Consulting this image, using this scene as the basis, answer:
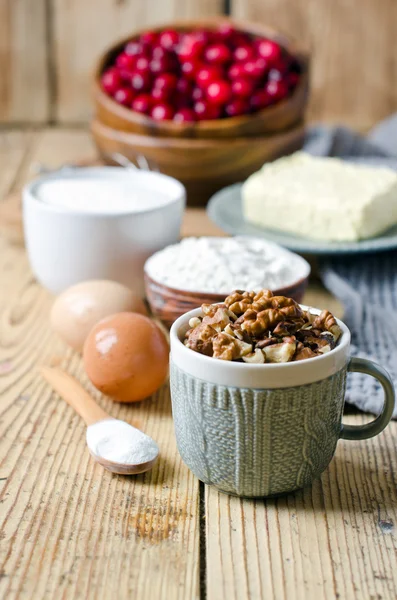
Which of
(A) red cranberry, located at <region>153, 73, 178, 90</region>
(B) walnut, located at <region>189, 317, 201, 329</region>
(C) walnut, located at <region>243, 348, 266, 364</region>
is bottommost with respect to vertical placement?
(A) red cranberry, located at <region>153, 73, 178, 90</region>

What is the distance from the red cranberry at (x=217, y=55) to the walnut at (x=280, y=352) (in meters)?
1.00

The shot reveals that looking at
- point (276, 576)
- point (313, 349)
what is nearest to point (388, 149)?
point (313, 349)

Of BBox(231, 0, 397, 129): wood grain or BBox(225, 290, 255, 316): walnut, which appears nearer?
BBox(225, 290, 255, 316): walnut

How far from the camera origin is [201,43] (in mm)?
1559

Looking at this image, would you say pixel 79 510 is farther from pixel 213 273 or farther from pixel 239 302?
pixel 213 273

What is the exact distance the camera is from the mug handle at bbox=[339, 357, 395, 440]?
0.73 metres

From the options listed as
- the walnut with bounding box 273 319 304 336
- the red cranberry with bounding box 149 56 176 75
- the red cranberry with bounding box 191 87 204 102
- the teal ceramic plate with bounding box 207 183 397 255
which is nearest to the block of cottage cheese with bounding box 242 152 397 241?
the teal ceramic plate with bounding box 207 183 397 255

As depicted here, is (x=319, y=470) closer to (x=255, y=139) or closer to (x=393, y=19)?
(x=255, y=139)

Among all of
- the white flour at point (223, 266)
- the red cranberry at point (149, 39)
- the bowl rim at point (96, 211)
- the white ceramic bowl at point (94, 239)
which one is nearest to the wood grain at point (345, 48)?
the red cranberry at point (149, 39)

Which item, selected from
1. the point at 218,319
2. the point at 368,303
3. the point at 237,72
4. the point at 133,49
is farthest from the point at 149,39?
the point at 218,319

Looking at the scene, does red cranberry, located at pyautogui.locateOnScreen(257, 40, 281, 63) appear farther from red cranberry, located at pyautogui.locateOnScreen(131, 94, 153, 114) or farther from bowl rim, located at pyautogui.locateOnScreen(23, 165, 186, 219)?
bowl rim, located at pyautogui.locateOnScreen(23, 165, 186, 219)

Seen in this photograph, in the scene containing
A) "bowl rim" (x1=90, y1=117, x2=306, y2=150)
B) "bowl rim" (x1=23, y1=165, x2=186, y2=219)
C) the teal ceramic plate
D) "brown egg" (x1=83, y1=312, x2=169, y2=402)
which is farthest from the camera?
"bowl rim" (x1=90, y1=117, x2=306, y2=150)

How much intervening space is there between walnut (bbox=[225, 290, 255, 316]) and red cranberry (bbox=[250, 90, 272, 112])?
823 mm

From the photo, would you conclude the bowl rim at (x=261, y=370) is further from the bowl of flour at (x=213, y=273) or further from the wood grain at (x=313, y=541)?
the bowl of flour at (x=213, y=273)
